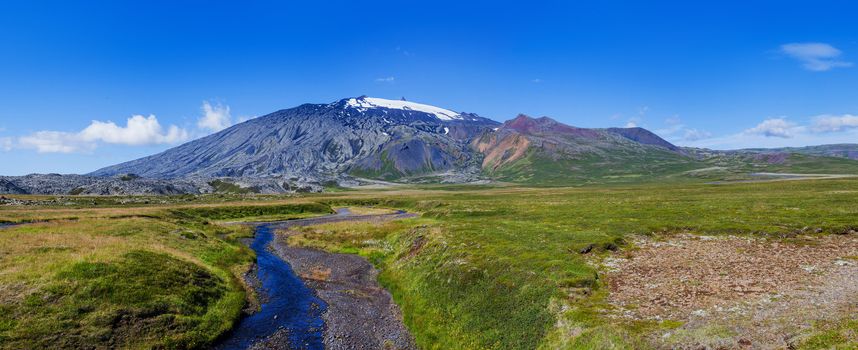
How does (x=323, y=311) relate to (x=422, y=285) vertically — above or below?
below

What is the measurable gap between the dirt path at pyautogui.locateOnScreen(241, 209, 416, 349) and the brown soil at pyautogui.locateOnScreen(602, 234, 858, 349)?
690 inches

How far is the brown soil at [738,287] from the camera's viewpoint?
66.6 feet

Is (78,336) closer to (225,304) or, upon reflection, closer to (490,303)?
(225,304)

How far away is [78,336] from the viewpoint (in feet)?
84.7

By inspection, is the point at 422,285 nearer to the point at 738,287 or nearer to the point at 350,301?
the point at 350,301

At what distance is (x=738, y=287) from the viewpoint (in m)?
27.4

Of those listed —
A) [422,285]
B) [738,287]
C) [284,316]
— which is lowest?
[284,316]

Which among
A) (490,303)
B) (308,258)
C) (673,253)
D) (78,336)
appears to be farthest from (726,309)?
(308,258)

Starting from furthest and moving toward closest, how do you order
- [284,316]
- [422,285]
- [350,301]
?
[350,301], [422,285], [284,316]

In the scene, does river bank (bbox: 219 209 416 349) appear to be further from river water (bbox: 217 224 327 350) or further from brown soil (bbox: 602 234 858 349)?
brown soil (bbox: 602 234 858 349)

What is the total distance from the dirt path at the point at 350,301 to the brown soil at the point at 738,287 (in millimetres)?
17528

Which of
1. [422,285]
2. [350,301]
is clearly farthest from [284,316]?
[422,285]

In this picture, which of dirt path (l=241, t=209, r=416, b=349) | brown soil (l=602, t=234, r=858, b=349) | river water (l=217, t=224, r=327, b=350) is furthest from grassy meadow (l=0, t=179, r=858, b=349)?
river water (l=217, t=224, r=327, b=350)

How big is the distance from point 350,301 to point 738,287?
1271 inches
